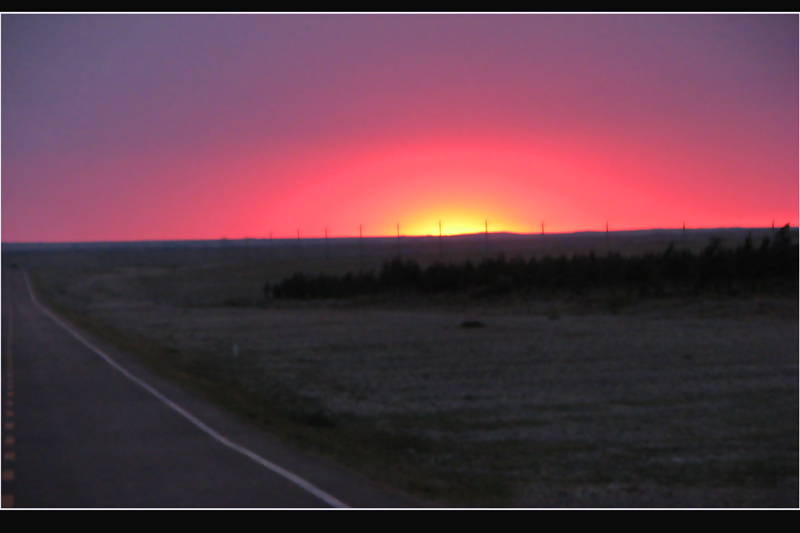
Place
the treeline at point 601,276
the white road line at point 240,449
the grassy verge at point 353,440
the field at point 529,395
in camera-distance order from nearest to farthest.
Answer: the white road line at point 240,449, the grassy verge at point 353,440, the field at point 529,395, the treeline at point 601,276

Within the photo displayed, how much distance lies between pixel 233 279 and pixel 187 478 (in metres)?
71.8

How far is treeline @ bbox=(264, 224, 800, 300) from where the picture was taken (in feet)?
147

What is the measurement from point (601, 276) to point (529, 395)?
3402 cm

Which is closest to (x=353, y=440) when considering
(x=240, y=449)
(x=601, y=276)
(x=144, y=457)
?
(x=240, y=449)

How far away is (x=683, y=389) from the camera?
688 inches

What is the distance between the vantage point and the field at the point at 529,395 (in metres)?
10.5

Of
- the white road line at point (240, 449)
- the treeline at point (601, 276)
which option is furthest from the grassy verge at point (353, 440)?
the treeline at point (601, 276)

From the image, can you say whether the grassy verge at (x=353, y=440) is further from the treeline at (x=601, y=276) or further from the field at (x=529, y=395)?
the treeline at (x=601, y=276)

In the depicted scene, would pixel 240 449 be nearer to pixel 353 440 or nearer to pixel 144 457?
pixel 144 457

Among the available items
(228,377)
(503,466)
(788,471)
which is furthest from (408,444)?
(228,377)

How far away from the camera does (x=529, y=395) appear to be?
1725 cm

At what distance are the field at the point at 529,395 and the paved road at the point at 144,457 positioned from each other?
93cm

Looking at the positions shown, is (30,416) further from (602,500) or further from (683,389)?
(683,389)
